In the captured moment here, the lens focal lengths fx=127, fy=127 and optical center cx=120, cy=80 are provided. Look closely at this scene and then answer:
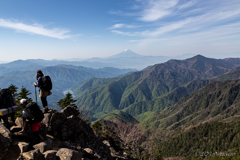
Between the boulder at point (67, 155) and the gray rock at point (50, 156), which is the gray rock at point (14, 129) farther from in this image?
the boulder at point (67, 155)

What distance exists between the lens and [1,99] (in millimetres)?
10438

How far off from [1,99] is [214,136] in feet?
811

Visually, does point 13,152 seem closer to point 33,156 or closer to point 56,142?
point 33,156

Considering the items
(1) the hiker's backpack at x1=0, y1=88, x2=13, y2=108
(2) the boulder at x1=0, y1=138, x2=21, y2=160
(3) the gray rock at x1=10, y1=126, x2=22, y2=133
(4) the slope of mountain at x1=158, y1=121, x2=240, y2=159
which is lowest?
(4) the slope of mountain at x1=158, y1=121, x2=240, y2=159

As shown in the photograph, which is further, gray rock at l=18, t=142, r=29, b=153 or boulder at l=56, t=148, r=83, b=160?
boulder at l=56, t=148, r=83, b=160

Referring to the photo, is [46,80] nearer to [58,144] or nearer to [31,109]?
[31,109]

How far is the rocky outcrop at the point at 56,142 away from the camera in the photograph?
911 cm

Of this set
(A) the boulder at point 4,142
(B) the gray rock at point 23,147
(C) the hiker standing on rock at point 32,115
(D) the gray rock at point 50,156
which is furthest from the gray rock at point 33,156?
(C) the hiker standing on rock at point 32,115

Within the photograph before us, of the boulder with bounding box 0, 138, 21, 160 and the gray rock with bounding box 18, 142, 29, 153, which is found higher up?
the gray rock with bounding box 18, 142, 29, 153

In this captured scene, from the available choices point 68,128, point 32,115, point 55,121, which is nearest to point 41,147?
point 32,115

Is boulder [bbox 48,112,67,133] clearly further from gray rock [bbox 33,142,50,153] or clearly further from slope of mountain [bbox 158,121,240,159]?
slope of mountain [bbox 158,121,240,159]

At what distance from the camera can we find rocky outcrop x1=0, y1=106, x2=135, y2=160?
9109 millimetres

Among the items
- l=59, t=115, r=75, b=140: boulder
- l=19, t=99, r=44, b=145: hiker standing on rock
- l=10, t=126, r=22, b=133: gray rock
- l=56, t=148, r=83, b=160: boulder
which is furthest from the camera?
l=59, t=115, r=75, b=140: boulder

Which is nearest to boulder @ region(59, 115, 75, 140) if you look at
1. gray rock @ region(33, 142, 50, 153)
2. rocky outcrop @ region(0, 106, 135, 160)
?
rocky outcrop @ region(0, 106, 135, 160)
